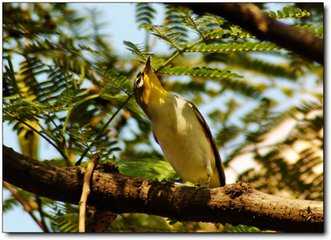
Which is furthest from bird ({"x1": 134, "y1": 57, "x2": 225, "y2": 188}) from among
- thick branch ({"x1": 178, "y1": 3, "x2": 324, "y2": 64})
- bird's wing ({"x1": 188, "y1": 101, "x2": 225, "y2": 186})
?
thick branch ({"x1": 178, "y1": 3, "x2": 324, "y2": 64})

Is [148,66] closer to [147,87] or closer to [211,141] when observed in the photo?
[147,87]

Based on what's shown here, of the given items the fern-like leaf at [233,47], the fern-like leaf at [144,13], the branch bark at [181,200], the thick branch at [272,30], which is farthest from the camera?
the fern-like leaf at [144,13]

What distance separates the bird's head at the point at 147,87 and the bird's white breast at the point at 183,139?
4 cm

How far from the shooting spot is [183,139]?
1814mm

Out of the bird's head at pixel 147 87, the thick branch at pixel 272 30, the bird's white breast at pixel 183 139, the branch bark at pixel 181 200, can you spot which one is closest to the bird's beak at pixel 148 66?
the bird's head at pixel 147 87

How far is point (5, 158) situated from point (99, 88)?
0.69 metres

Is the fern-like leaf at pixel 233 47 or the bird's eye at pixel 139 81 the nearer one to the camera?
the fern-like leaf at pixel 233 47

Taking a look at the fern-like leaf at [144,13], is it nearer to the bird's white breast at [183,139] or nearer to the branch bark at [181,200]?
the bird's white breast at [183,139]

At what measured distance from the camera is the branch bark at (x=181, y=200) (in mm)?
1351

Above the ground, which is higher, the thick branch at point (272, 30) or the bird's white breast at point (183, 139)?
the thick branch at point (272, 30)

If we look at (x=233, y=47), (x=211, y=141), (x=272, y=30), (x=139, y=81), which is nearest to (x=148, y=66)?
(x=139, y=81)

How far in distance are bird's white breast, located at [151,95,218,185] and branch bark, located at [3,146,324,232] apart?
33 cm

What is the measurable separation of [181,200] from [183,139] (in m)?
0.39

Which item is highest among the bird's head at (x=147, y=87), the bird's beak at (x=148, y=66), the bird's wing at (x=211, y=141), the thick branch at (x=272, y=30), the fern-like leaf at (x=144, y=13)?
the thick branch at (x=272, y=30)
